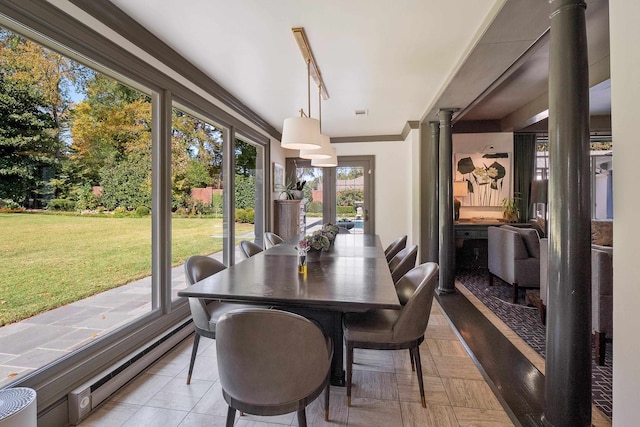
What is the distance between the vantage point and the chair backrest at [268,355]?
131cm

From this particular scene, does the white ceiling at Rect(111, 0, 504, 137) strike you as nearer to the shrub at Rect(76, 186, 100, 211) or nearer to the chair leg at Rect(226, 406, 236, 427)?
the shrub at Rect(76, 186, 100, 211)

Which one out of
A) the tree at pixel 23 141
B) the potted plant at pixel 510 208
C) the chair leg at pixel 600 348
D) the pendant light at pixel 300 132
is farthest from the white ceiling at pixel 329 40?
the potted plant at pixel 510 208

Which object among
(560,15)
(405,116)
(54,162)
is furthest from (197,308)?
(405,116)

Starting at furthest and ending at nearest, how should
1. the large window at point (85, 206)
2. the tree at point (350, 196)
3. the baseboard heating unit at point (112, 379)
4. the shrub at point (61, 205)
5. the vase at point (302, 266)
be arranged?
the tree at point (350, 196) → the vase at point (302, 266) → the shrub at point (61, 205) → the baseboard heating unit at point (112, 379) → the large window at point (85, 206)

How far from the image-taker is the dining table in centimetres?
161

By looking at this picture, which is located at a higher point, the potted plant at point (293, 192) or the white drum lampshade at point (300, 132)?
the white drum lampshade at point (300, 132)

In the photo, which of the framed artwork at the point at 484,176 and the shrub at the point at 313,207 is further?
the shrub at the point at 313,207

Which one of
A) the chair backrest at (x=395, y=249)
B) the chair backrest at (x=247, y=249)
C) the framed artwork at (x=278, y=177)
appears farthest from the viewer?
the framed artwork at (x=278, y=177)

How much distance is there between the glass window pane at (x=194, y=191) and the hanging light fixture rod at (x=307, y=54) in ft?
4.53

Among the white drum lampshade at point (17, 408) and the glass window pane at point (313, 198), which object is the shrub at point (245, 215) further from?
the white drum lampshade at point (17, 408)

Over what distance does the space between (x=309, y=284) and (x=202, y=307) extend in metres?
0.81

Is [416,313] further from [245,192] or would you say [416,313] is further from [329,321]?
[245,192]

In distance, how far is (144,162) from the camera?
8.75 ft

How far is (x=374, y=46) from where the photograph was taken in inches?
104
